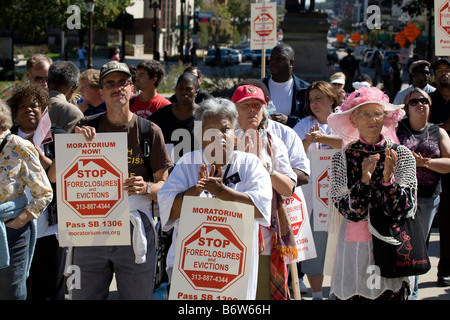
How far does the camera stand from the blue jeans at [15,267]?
4660 mm

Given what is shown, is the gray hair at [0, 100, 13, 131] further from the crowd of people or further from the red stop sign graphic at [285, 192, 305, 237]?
the red stop sign graphic at [285, 192, 305, 237]

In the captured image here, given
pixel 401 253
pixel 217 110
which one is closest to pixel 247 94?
pixel 217 110

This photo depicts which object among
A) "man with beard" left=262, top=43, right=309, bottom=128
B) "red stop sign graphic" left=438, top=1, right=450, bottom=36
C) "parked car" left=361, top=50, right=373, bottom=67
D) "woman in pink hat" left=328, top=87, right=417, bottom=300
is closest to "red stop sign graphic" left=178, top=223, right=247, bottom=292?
"woman in pink hat" left=328, top=87, right=417, bottom=300

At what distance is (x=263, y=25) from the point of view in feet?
31.4

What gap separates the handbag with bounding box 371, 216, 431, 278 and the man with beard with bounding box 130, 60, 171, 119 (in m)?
3.45

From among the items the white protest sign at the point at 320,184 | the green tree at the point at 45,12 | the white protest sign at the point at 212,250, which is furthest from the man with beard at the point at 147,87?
the green tree at the point at 45,12

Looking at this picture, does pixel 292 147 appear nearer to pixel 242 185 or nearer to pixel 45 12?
pixel 242 185

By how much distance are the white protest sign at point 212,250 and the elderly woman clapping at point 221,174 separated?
10 cm

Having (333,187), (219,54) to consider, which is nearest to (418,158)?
(333,187)

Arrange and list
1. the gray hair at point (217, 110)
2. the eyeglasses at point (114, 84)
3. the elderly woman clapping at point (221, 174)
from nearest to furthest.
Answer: the elderly woman clapping at point (221, 174) < the gray hair at point (217, 110) < the eyeglasses at point (114, 84)

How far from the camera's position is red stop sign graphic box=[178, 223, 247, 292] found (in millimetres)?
4020

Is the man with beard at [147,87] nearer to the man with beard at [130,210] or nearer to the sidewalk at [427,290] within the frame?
the sidewalk at [427,290]
